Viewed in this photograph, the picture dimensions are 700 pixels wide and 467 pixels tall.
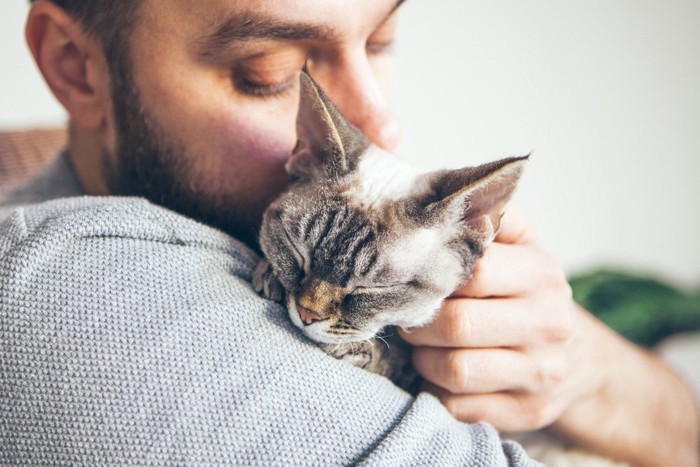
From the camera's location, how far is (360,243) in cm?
102

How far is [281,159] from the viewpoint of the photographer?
1.25m

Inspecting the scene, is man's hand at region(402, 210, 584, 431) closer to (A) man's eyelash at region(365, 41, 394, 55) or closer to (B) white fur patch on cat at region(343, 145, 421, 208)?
(B) white fur patch on cat at region(343, 145, 421, 208)

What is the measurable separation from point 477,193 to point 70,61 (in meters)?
1.06

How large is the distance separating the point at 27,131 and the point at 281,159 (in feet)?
4.57

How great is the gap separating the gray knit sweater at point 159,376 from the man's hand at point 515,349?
0.20m

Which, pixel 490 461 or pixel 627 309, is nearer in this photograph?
pixel 490 461

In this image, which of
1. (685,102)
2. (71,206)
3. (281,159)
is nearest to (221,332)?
(71,206)

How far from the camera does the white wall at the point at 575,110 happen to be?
2982mm

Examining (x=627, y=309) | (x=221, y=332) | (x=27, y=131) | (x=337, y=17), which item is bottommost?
(x=627, y=309)

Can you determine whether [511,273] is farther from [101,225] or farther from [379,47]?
[101,225]

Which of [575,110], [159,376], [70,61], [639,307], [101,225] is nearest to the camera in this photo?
[159,376]

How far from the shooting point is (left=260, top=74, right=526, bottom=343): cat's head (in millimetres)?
984

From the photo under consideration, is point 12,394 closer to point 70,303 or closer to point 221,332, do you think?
point 70,303

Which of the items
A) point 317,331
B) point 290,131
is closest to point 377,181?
point 290,131
